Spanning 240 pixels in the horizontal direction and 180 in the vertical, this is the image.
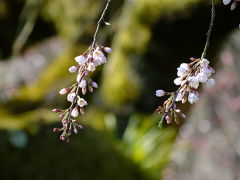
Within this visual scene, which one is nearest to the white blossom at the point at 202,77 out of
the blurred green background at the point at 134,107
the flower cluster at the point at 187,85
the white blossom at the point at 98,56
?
the flower cluster at the point at 187,85

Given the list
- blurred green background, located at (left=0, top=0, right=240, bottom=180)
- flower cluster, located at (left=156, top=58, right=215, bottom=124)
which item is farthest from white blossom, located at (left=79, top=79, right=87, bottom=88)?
blurred green background, located at (left=0, top=0, right=240, bottom=180)

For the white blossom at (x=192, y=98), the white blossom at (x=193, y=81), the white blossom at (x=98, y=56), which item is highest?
the white blossom at (x=98, y=56)

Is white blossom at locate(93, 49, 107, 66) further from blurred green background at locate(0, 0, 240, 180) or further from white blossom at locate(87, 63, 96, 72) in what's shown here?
blurred green background at locate(0, 0, 240, 180)

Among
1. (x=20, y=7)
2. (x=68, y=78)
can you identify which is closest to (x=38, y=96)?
(x=68, y=78)

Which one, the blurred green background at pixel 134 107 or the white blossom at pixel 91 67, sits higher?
the white blossom at pixel 91 67

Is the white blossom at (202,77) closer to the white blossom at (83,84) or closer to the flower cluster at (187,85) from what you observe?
the flower cluster at (187,85)

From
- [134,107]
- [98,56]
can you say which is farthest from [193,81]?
[134,107]

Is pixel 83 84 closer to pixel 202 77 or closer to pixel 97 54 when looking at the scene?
pixel 97 54

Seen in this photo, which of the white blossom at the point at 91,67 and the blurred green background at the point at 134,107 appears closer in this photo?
the white blossom at the point at 91,67

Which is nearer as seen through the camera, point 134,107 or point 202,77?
point 202,77
